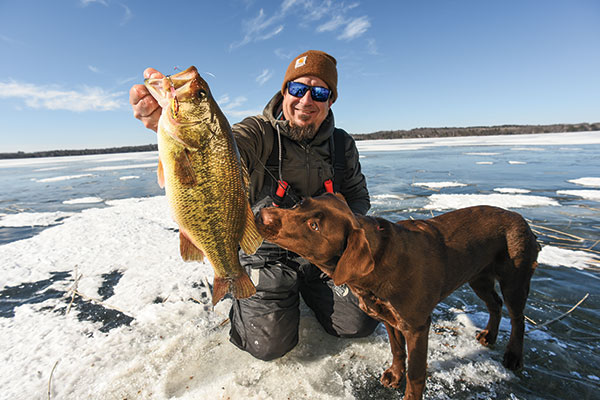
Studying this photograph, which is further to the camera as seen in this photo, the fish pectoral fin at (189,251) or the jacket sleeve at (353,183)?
the jacket sleeve at (353,183)

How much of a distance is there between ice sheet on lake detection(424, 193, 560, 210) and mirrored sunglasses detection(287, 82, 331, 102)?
5.02 m

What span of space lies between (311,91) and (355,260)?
2151 mm

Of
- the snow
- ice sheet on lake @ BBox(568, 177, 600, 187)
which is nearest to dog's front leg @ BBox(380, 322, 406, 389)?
ice sheet on lake @ BBox(568, 177, 600, 187)

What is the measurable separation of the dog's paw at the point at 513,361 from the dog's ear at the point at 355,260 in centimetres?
174

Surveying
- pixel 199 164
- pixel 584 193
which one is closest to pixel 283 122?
pixel 199 164

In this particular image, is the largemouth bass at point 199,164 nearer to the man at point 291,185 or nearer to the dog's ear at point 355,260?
the dog's ear at point 355,260

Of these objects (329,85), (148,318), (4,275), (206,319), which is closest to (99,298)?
(148,318)

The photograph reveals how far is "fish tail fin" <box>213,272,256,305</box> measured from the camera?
2.07 m

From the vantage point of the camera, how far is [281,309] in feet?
10.2

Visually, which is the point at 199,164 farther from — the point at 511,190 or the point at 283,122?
the point at 511,190

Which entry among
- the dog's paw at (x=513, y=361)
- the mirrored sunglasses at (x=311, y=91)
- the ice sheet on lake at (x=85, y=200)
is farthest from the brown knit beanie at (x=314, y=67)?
the ice sheet on lake at (x=85, y=200)

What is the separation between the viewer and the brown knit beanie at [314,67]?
3.34m

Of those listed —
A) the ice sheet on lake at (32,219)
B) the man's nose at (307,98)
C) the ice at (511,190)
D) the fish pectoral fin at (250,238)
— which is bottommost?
the ice at (511,190)

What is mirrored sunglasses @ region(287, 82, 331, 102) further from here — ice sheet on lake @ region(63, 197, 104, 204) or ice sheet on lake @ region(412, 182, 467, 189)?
ice sheet on lake @ region(63, 197, 104, 204)
